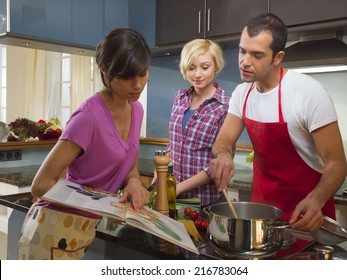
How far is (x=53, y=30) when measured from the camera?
2.79 metres

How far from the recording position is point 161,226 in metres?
0.89

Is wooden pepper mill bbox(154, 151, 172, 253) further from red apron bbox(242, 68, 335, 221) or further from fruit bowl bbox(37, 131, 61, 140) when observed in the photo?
fruit bowl bbox(37, 131, 61, 140)

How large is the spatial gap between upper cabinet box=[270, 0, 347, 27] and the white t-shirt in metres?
0.92

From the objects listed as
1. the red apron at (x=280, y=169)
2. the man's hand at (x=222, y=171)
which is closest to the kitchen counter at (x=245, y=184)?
the red apron at (x=280, y=169)

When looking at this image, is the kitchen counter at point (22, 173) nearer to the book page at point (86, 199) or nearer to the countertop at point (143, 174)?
the countertop at point (143, 174)

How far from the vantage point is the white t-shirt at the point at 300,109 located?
53.2 inches

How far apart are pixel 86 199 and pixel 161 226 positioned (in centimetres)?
17

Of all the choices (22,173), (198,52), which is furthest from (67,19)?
(198,52)

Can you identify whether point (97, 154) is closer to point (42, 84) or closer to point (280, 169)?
point (280, 169)

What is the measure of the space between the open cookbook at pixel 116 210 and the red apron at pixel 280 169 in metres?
0.66

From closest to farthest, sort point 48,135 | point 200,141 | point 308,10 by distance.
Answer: point 200,141 < point 308,10 < point 48,135

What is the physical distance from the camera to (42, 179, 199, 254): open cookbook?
812 mm

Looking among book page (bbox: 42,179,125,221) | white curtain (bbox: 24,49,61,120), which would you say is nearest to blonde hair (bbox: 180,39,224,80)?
book page (bbox: 42,179,125,221)

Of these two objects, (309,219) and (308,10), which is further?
(308,10)
